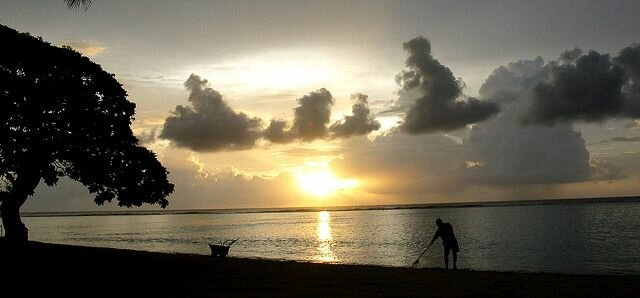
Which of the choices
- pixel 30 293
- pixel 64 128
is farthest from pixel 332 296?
pixel 64 128

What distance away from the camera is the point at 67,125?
77.4 ft

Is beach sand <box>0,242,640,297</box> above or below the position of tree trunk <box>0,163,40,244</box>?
below

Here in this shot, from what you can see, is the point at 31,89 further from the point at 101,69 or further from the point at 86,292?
the point at 86,292

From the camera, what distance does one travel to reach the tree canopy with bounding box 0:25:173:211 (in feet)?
75.0

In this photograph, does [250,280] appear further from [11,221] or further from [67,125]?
[11,221]

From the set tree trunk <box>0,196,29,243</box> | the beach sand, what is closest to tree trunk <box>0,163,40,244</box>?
tree trunk <box>0,196,29,243</box>

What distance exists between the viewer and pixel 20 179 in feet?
82.7

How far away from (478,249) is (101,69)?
1588 inches

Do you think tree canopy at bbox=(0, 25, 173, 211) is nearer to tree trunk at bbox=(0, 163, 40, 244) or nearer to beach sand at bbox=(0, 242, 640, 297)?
tree trunk at bbox=(0, 163, 40, 244)

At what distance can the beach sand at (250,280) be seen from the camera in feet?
48.9

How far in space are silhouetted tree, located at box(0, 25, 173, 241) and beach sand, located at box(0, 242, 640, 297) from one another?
3.94m

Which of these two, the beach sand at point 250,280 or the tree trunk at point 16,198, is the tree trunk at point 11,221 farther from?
the beach sand at point 250,280

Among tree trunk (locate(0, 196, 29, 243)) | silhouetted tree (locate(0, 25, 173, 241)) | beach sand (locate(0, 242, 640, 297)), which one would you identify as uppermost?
silhouetted tree (locate(0, 25, 173, 241))

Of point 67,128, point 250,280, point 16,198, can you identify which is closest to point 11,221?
point 16,198
